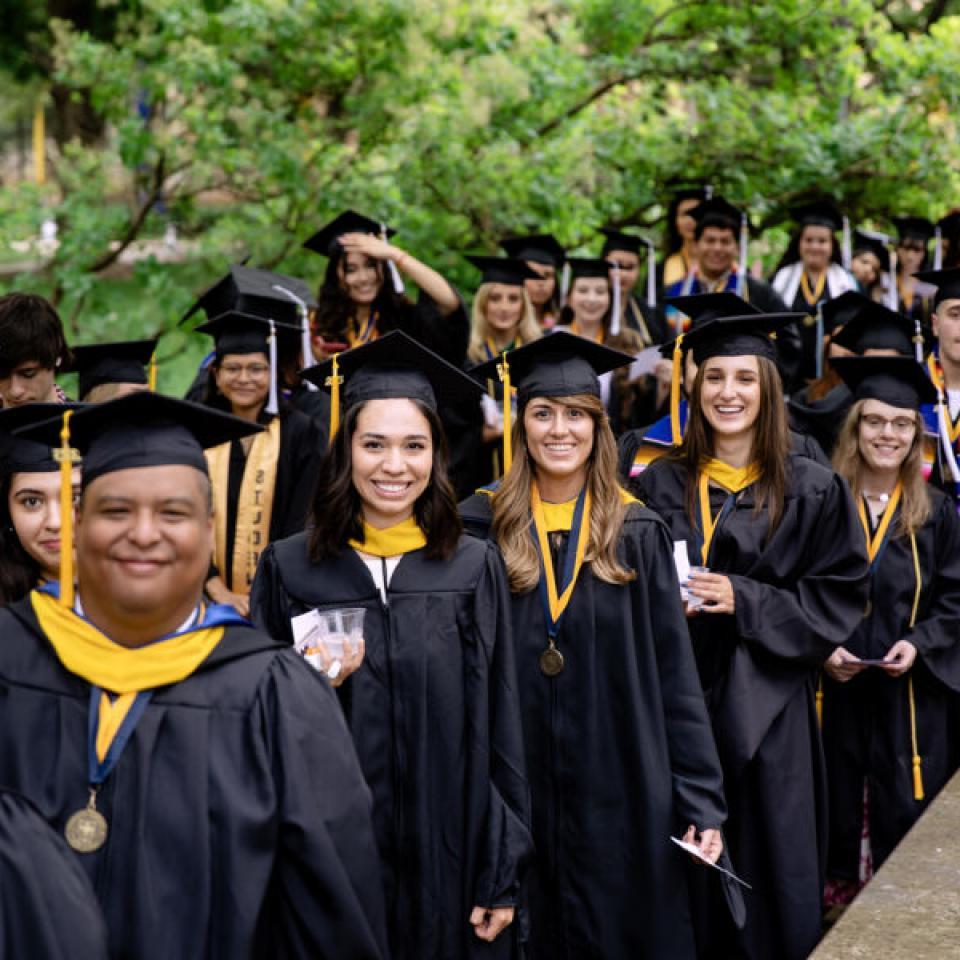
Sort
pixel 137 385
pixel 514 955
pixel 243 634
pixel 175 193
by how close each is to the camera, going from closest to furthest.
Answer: pixel 243 634
pixel 514 955
pixel 137 385
pixel 175 193

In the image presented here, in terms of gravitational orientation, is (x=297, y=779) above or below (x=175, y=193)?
below

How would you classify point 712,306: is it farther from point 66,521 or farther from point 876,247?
point 876,247

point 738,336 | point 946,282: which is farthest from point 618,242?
point 738,336

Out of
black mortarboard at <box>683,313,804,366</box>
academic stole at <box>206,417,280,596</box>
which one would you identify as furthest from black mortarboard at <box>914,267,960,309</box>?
academic stole at <box>206,417,280,596</box>

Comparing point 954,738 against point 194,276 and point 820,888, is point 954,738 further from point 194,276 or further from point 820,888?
point 194,276

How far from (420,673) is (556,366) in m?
1.28

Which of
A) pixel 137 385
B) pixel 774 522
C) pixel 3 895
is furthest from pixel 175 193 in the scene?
pixel 3 895

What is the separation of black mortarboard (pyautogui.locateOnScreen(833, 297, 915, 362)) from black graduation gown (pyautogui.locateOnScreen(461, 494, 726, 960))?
2.74m

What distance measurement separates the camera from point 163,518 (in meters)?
2.73

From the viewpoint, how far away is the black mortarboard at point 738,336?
4953 mm

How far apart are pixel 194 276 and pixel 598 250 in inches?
142

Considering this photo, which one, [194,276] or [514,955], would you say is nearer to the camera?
[514,955]

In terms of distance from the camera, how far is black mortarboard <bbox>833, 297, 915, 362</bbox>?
6555 millimetres

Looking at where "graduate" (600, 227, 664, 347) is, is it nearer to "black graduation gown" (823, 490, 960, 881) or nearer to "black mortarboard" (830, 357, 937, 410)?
"black mortarboard" (830, 357, 937, 410)
